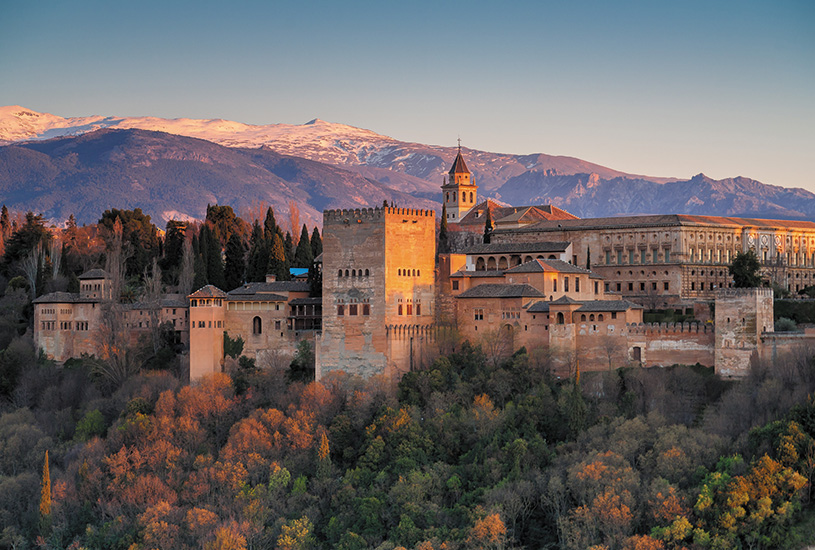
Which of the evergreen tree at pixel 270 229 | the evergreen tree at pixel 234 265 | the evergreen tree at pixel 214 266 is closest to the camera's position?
the evergreen tree at pixel 214 266

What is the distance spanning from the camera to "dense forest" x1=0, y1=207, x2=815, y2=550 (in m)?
32.7

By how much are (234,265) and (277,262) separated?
442 cm

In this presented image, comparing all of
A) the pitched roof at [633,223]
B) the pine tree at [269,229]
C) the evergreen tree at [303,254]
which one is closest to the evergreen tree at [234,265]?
the pine tree at [269,229]

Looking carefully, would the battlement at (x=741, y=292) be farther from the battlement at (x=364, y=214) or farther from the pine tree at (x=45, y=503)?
the pine tree at (x=45, y=503)

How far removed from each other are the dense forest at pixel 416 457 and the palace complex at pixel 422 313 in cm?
91

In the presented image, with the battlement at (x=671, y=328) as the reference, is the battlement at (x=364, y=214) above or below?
above

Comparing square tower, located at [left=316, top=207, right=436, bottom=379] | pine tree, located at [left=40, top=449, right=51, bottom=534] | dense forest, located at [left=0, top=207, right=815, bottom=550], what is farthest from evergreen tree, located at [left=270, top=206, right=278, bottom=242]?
pine tree, located at [left=40, top=449, right=51, bottom=534]

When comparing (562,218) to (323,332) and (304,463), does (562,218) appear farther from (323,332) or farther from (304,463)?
(304,463)

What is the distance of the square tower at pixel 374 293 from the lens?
4338 centimetres

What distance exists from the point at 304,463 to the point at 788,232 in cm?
3578

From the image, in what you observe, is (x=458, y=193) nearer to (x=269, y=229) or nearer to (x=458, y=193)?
(x=458, y=193)

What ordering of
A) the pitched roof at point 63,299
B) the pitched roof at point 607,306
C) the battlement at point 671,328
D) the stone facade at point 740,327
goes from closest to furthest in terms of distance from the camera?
the stone facade at point 740,327, the battlement at point 671,328, the pitched roof at point 607,306, the pitched roof at point 63,299

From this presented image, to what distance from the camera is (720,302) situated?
3972 centimetres

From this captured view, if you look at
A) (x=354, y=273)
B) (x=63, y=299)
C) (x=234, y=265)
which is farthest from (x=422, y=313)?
(x=63, y=299)
